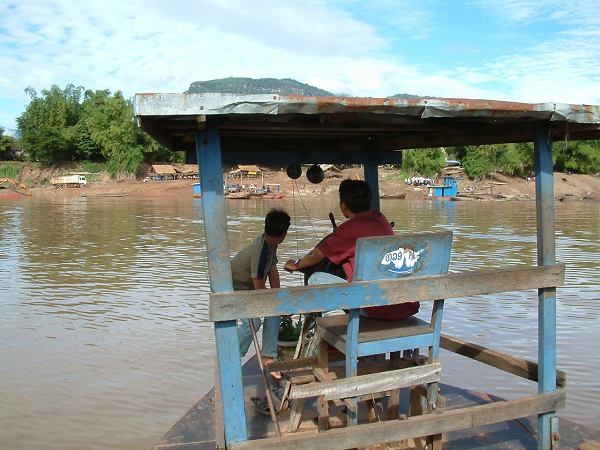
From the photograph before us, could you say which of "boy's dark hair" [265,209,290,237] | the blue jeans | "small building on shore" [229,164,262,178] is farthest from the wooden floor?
"small building on shore" [229,164,262,178]

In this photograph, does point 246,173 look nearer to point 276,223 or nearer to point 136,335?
point 136,335

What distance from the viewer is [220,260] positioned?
331cm

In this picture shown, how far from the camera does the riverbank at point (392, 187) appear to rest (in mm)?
50209

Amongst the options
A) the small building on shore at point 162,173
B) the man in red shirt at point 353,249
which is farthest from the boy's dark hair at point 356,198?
the small building on shore at point 162,173

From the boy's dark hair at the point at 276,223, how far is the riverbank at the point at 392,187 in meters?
40.9

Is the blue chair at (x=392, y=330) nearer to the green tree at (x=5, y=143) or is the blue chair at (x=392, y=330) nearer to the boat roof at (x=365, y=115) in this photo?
the boat roof at (x=365, y=115)

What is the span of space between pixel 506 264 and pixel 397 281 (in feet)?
40.3

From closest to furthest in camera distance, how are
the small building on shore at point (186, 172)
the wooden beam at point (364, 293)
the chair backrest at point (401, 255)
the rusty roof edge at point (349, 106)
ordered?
1. the rusty roof edge at point (349, 106)
2. the wooden beam at point (364, 293)
3. the chair backrest at point (401, 255)
4. the small building on shore at point (186, 172)

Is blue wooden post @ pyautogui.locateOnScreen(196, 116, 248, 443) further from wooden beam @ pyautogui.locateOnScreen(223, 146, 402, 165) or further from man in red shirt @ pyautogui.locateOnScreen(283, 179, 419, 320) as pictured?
wooden beam @ pyautogui.locateOnScreen(223, 146, 402, 165)

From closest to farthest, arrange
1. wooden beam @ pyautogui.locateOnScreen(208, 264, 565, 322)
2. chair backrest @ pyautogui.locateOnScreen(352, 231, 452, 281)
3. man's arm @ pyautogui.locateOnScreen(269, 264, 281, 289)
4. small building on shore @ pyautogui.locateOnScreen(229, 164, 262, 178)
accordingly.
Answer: wooden beam @ pyautogui.locateOnScreen(208, 264, 565, 322), chair backrest @ pyautogui.locateOnScreen(352, 231, 452, 281), man's arm @ pyautogui.locateOnScreen(269, 264, 281, 289), small building on shore @ pyautogui.locateOnScreen(229, 164, 262, 178)

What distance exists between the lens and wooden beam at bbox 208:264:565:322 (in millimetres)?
3283

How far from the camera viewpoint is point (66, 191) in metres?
58.5

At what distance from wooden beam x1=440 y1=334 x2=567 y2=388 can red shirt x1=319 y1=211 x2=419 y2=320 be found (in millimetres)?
901

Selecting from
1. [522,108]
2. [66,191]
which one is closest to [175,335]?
[522,108]
